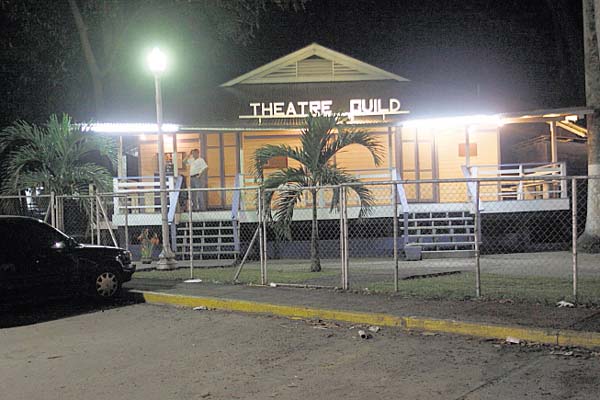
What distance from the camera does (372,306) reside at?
362 inches

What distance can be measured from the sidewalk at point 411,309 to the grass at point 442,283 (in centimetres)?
52

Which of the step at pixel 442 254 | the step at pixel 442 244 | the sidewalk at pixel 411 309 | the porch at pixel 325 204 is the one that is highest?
the porch at pixel 325 204

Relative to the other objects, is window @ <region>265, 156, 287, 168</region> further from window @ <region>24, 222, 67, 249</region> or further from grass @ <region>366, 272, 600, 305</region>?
window @ <region>24, 222, 67, 249</region>

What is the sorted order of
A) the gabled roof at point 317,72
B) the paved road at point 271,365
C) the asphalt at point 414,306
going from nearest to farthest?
the paved road at point 271,365
the asphalt at point 414,306
the gabled roof at point 317,72

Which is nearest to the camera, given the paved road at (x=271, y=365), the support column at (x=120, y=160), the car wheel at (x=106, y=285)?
the paved road at (x=271, y=365)

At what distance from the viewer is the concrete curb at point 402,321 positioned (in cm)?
719

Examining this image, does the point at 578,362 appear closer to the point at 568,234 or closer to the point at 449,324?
the point at 449,324

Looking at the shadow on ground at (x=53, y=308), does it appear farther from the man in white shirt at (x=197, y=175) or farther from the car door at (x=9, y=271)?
the man in white shirt at (x=197, y=175)

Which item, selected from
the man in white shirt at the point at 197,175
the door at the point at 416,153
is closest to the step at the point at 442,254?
the door at the point at 416,153

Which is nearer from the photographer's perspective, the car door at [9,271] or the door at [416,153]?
the car door at [9,271]

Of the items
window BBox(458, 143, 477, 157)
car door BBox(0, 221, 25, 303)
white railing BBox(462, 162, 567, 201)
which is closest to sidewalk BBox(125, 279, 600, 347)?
car door BBox(0, 221, 25, 303)

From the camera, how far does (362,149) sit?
22.2 meters

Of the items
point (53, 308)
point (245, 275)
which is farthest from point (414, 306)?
point (53, 308)

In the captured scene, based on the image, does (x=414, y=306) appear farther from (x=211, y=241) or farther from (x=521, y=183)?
(x=521, y=183)
